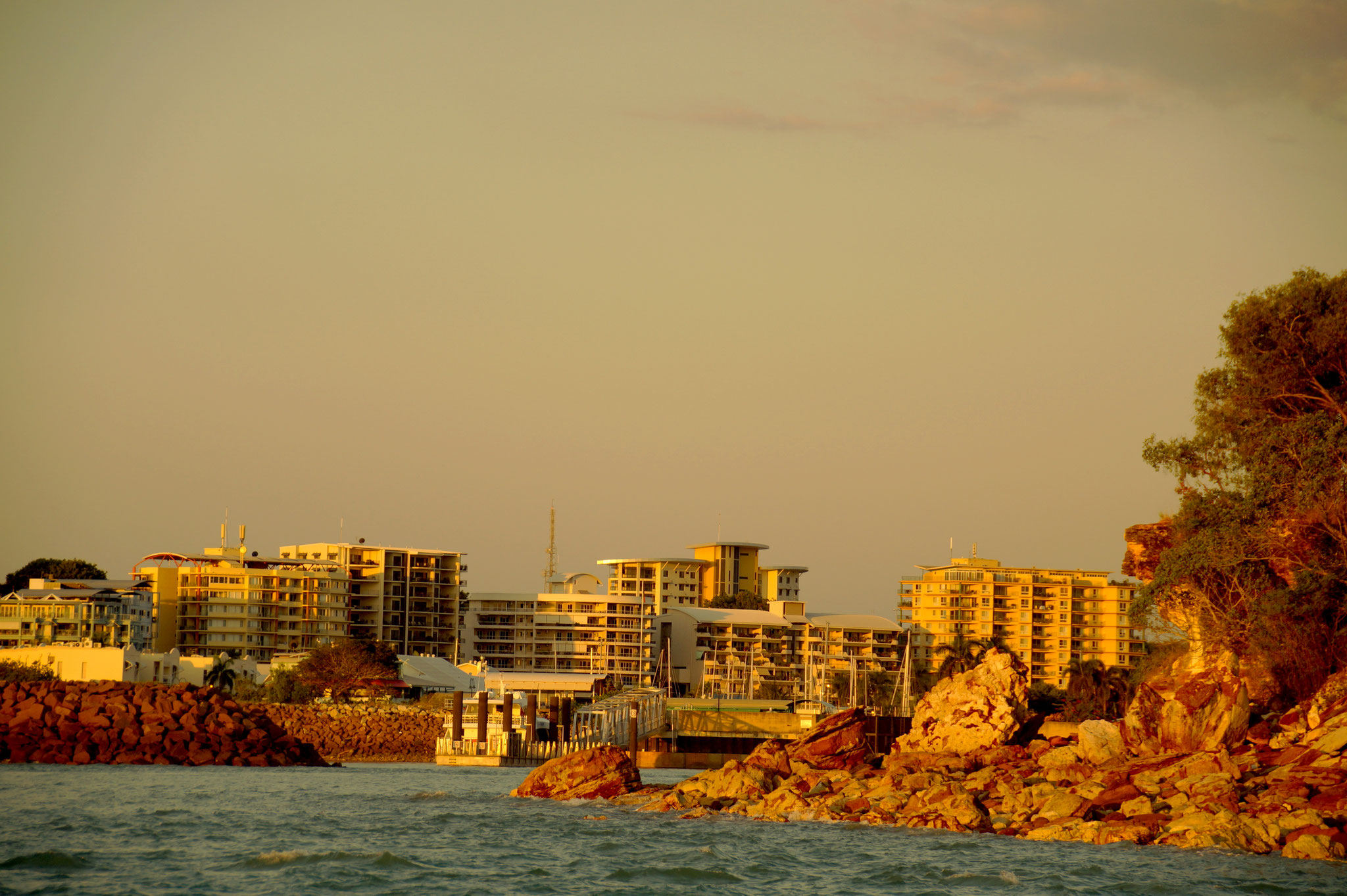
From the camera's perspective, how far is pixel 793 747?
44781 mm

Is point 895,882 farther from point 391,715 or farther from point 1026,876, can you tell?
point 391,715

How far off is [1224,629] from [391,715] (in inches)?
2087

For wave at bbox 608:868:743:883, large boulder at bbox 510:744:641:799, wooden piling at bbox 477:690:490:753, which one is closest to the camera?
wave at bbox 608:868:743:883

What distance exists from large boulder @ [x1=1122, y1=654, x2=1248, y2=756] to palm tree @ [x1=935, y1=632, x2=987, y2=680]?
126 feet

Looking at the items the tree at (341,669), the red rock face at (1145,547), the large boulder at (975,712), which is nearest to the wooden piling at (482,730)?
the tree at (341,669)

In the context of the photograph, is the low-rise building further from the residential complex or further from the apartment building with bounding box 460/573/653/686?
the residential complex

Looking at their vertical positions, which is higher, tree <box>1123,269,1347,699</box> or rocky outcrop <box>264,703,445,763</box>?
tree <box>1123,269,1347,699</box>

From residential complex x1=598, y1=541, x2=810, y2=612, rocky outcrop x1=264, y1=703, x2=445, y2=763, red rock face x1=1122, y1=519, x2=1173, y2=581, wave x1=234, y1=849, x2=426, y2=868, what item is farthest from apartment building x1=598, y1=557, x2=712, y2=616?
wave x1=234, y1=849, x2=426, y2=868

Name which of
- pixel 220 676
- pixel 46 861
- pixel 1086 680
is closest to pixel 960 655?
pixel 1086 680

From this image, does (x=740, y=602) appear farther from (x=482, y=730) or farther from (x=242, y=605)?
(x=482, y=730)

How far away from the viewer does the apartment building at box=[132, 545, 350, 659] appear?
4619 inches

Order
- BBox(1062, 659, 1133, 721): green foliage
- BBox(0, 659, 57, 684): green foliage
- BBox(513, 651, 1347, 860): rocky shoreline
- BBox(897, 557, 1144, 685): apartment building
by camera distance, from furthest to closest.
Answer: BBox(897, 557, 1144, 685): apartment building, BBox(0, 659, 57, 684): green foliage, BBox(1062, 659, 1133, 721): green foliage, BBox(513, 651, 1347, 860): rocky shoreline

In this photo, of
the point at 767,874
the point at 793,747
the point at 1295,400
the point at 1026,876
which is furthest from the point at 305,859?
the point at 1295,400

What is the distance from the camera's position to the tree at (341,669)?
3647 inches
